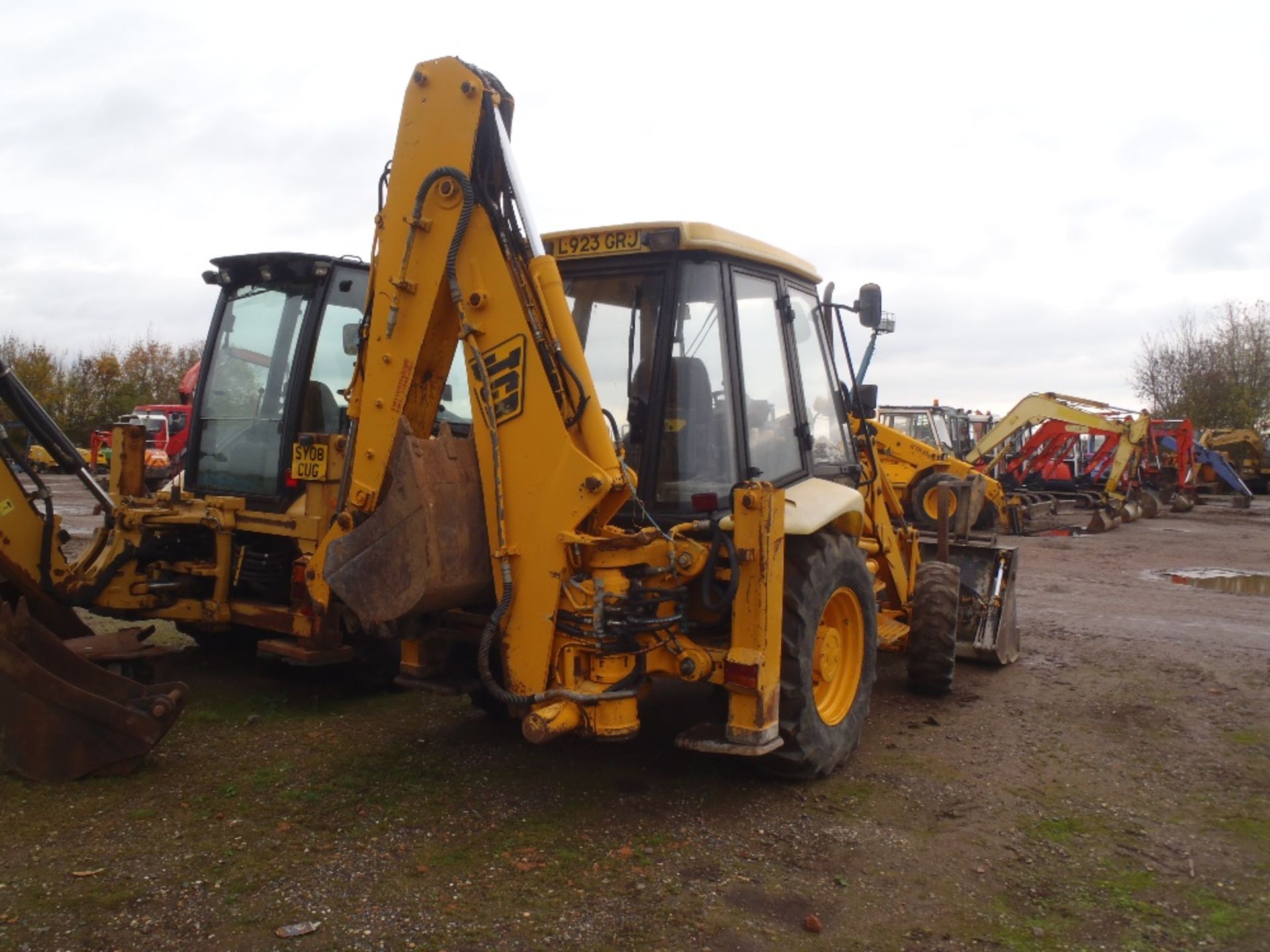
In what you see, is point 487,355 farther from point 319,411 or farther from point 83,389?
point 83,389

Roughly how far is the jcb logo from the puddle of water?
9.68 metres

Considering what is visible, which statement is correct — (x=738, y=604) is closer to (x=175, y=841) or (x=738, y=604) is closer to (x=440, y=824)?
(x=440, y=824)

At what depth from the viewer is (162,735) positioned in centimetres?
424

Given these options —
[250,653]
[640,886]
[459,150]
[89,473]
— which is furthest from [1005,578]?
[89,473]

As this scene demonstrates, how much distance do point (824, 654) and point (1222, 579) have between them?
29.8 ft

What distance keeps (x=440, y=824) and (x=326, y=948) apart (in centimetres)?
92

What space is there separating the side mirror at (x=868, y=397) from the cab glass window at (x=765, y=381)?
124 centimetres

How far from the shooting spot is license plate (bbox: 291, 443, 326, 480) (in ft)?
17.7

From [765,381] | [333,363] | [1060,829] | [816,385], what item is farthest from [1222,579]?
[333,363]

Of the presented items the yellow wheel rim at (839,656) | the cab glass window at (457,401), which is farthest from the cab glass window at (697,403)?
the cab glass window at (457,401)

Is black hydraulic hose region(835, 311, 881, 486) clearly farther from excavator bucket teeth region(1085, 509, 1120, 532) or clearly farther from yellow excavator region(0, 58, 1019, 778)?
excavator bucket teeth region(1085, 509, 1120, 532)

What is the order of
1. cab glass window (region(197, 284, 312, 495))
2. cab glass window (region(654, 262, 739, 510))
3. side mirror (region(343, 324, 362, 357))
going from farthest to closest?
cab glass window (region(197, 284, 312, 495)) → side mirror (region(343, 324, 362, 357)) → cab glass window (region(654, 262, 739, 510))

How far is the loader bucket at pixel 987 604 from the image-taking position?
6695 millimetres

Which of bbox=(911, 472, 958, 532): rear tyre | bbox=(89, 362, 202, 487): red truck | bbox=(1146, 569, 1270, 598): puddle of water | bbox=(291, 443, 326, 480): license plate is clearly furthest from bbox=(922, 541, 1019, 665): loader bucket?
bbox=(89, 362, 202, 487): red truck
